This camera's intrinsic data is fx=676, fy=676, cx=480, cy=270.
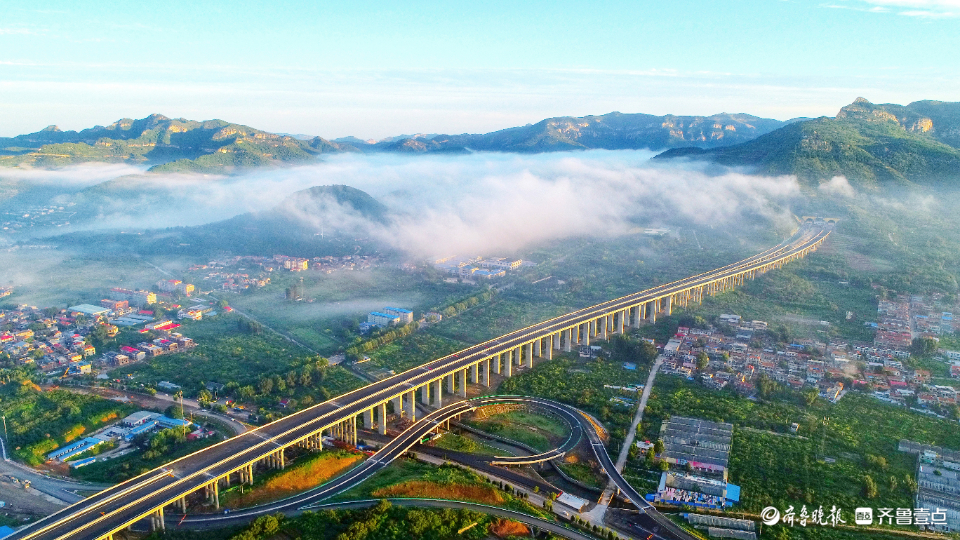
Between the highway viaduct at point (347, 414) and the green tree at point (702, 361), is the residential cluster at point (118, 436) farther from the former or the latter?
the green tree at point (702, 361)

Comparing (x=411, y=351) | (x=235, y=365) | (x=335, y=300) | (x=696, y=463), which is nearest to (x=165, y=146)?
(x=335, y=300)

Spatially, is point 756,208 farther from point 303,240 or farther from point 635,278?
Answer: point 303,240

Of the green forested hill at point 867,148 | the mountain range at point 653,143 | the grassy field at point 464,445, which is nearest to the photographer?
the grassy field at point 464,445

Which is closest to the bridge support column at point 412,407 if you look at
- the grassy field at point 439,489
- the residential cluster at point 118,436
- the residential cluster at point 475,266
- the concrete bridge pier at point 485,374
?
the concrete bridge pier at point 485,374

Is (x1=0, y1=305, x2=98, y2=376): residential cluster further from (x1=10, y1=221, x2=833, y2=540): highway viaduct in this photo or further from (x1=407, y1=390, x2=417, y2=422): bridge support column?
(x1=407, y1=390, x2=417, y2=422): bridge support column

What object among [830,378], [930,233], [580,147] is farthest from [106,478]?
[580,147]

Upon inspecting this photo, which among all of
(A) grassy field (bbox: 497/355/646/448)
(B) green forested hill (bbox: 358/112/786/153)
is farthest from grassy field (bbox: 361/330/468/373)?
(B) green forested hill (bbox: 358/112/786/153)
